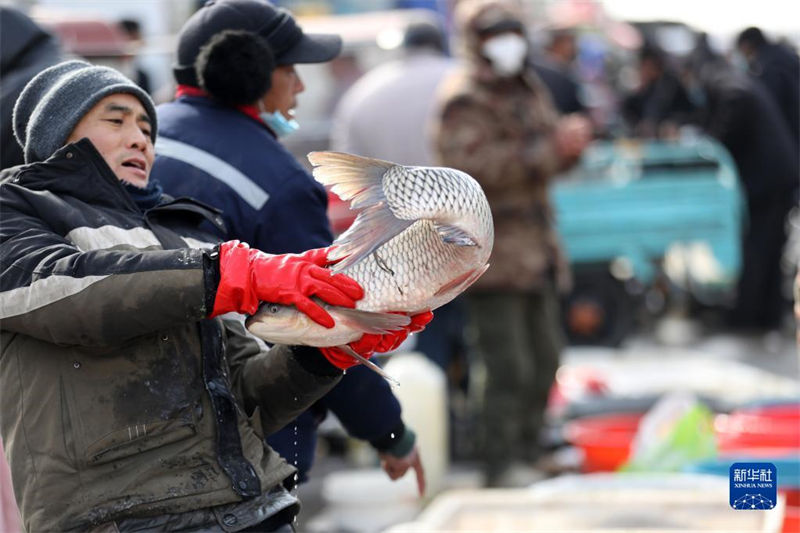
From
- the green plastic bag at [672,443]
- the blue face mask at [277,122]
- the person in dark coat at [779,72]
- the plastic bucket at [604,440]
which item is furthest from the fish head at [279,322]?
the person in dark coat at [779,72]

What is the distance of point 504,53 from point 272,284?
394cm

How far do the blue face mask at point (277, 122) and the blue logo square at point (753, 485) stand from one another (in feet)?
4.62

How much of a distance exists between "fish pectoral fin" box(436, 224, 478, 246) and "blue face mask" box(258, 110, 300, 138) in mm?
1275

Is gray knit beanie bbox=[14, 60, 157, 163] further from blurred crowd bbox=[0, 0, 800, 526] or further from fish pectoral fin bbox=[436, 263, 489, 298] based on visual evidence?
fish pectoral fin bbox=[436, 263, 489, 298]

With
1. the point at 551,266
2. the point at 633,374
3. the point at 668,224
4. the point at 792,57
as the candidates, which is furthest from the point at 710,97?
the point at 551,266

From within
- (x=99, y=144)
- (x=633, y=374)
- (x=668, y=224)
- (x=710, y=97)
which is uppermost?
(x=99, y=144)

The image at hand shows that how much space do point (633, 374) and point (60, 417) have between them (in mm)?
7272

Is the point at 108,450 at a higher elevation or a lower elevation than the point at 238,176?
lower

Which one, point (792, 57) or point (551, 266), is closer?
point (551, 266)

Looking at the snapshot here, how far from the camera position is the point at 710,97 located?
11211 millimetres

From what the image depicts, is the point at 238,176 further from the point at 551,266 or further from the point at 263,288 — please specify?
the point at 551,266

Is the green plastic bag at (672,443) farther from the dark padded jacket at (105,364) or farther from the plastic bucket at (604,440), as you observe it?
the dark padded jacket at (105,364)

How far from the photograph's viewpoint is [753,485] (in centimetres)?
279

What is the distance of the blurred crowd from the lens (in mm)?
3252
